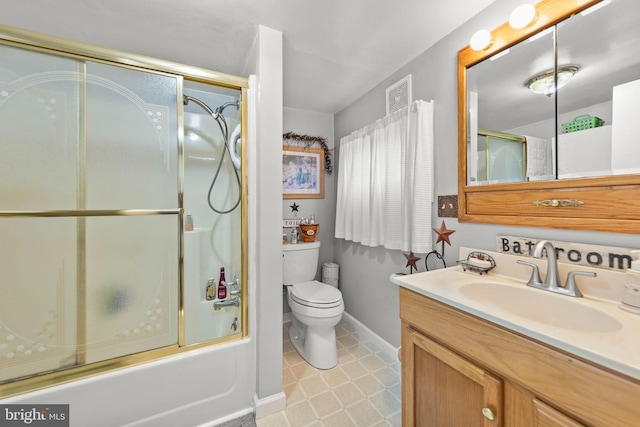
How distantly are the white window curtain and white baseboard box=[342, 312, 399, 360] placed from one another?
0.79m

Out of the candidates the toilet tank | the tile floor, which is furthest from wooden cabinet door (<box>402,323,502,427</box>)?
the toilet tank

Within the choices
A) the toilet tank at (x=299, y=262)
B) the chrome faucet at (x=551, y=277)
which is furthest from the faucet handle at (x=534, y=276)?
the toilet tank at (x=299, y=262)

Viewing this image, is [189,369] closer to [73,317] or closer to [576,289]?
[73,317]

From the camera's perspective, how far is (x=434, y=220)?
156 centimetres

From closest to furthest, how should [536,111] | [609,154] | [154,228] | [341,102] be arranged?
[609,154], [536,111], [154,228], [341,102]

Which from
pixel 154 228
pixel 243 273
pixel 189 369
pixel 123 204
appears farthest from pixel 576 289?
pixel 123 204

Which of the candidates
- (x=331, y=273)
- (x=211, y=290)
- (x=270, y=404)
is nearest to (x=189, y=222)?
(x=211, y=290)

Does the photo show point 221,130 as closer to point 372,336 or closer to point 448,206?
point 448,206

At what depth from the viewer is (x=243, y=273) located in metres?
1.47

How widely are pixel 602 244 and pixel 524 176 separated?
1.21ft

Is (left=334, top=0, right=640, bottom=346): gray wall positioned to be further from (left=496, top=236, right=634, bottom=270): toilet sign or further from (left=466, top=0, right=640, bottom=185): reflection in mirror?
(left=466, top=0, right=640, bottom=185): reflection in mirror

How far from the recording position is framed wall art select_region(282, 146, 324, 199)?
2.46 m

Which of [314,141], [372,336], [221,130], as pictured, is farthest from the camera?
[314,141]
